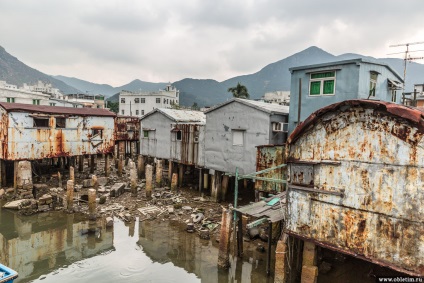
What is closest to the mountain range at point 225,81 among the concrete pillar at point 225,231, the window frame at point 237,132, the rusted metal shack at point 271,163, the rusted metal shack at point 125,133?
the rusted metal shack at point 125,133

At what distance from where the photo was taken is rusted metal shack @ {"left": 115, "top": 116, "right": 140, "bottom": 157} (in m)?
30.4

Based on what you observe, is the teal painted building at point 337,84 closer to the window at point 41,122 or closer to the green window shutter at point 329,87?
the green window shutter at point 329,87

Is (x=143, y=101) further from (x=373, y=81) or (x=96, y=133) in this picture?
(x=373, y=81)

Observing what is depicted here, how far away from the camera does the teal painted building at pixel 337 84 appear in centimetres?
1474

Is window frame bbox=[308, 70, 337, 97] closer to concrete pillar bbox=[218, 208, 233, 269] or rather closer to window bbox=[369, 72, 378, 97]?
window bbox=[369, 72, 378, 97]

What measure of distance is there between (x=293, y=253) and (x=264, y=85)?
480 feet

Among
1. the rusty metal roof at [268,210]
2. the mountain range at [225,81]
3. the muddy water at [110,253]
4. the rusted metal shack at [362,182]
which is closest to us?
the rusted metal shack at [362,182]

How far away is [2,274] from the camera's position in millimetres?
8234

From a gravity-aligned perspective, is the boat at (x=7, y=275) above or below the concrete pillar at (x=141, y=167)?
below

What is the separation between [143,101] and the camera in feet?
201

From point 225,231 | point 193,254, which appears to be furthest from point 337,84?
point 193,254

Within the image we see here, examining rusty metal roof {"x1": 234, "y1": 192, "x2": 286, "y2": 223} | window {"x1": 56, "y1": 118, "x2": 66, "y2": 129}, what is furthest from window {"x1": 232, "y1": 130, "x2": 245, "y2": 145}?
window {"x1": 56, "y1": 118, "x2": 66, "y2": 129}

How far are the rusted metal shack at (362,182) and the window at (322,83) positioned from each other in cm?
839

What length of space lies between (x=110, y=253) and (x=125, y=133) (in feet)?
62.5
